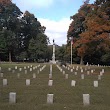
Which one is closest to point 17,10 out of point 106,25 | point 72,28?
point 72,28

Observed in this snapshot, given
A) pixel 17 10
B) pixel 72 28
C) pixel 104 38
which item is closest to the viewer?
pixel 104 38

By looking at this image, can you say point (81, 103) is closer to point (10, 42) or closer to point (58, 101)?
point (58, 101)

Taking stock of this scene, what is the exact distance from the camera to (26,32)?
9819cm

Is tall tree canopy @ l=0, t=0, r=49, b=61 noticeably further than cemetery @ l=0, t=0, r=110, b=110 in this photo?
Yes

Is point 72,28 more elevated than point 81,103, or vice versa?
point 72,28

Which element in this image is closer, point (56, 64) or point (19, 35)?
point (56, 64)

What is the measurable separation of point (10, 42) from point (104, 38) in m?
49.3

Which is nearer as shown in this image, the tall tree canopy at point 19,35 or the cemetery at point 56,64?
the cemetery at point 56,64

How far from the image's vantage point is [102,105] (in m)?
11.6

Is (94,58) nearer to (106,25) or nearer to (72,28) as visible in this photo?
(72,28)

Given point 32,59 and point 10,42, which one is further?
point 32,59

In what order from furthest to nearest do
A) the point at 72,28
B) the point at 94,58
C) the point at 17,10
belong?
1. the point at 17,10
2. the point at 94,58
3. the point at 72,28

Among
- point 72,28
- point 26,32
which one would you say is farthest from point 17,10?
point 72,28

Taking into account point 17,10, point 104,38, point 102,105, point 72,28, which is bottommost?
point 102,105
